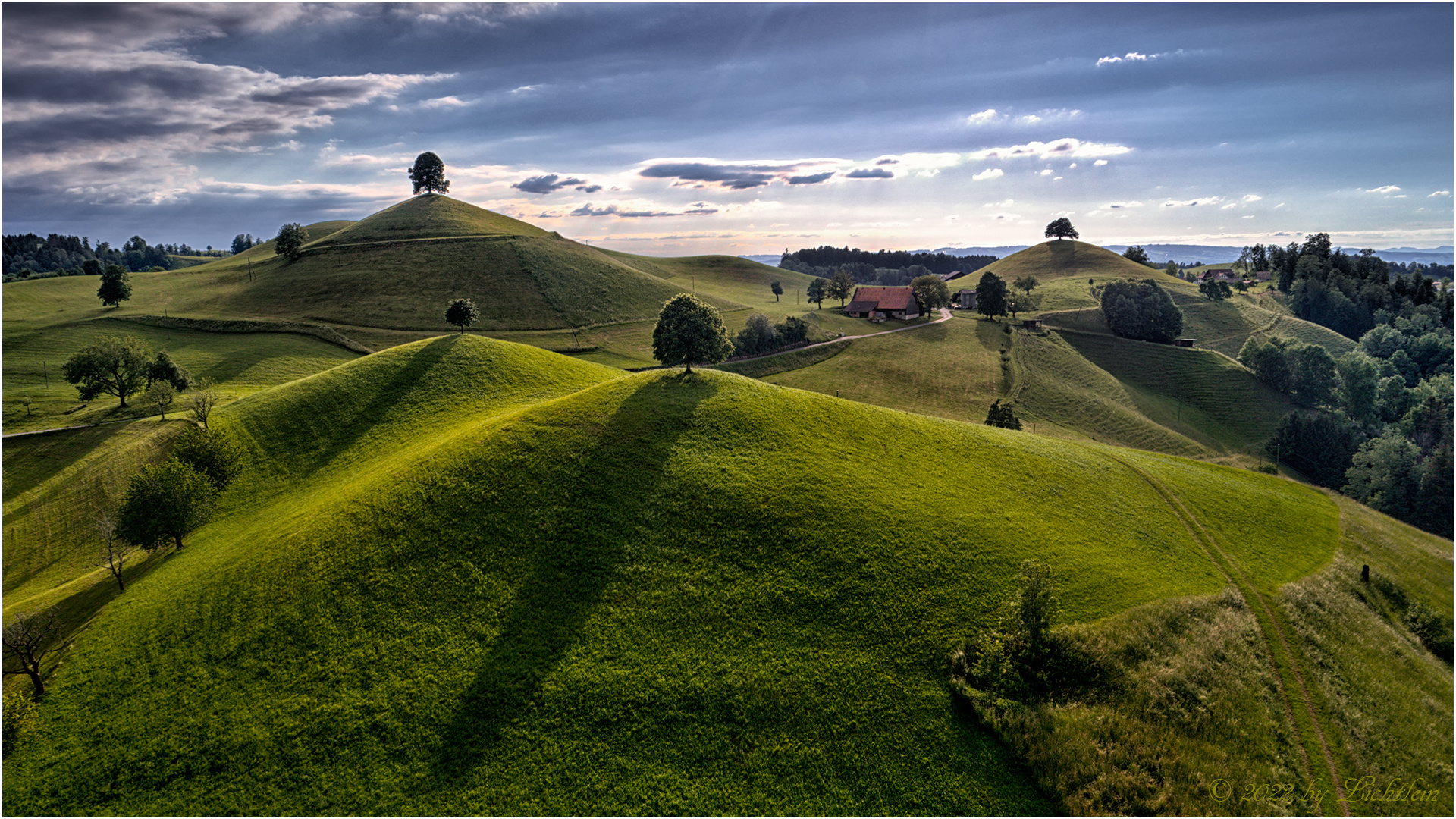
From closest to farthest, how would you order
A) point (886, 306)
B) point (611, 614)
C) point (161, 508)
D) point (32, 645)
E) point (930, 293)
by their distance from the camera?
point (32, 645)
point (611, 614)
point (161, 508)
point (930, 293)
point (886, 306)

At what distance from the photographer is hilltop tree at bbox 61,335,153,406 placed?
67.8 meters

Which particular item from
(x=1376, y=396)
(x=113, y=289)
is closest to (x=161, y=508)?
(x=113, y=289)

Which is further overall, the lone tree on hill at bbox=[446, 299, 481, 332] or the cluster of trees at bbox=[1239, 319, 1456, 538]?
the cluster of trees at bbox=[1239, 319, 1456, 538]

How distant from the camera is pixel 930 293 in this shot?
161m

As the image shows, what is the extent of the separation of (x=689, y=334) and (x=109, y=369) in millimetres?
74253

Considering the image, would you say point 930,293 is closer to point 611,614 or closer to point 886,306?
point 886,306

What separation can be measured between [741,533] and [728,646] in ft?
26.3

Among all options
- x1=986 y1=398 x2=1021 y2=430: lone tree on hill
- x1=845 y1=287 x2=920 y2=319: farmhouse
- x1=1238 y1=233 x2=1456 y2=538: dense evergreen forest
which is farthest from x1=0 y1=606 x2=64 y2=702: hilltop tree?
x1=845 y1=287 x2=920 y2=319: farmhouse

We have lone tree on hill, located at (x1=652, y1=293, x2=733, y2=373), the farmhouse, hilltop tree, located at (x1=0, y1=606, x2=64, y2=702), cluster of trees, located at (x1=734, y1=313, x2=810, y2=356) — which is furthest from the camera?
the farmhouse

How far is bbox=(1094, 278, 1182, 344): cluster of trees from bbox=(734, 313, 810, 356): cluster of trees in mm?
86665

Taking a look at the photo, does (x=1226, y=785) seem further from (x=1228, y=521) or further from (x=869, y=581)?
(x=1228, y=521)

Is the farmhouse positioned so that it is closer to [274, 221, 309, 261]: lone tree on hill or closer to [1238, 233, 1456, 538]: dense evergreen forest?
[1238, 233, 1456, 538]: dense evergreen forest

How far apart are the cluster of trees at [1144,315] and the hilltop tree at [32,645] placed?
609 feet

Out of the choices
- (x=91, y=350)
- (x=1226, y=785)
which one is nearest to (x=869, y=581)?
(x=1226, y=785)
